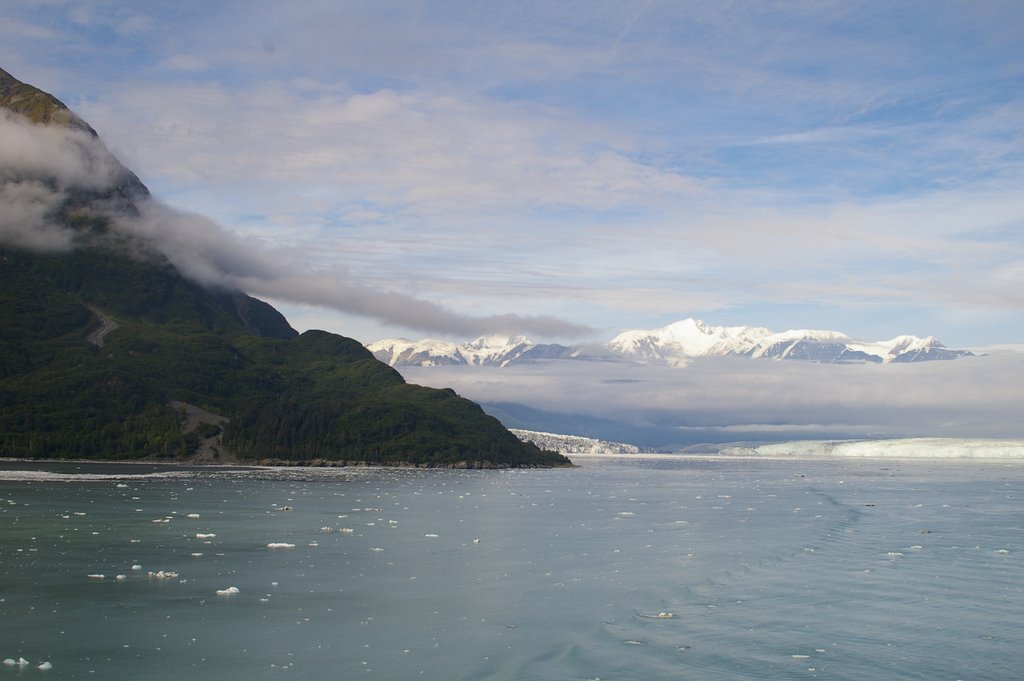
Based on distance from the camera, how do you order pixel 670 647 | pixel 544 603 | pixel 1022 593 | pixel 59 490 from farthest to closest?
pixel 59 490 → pixel 1022 593 → pixel 544 603 → pixel 670 647

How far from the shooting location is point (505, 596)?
1618 inches

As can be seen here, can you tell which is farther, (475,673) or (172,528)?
(172,528)

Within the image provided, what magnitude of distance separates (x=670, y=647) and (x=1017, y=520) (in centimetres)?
5967

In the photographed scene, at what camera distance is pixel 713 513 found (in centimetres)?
8494

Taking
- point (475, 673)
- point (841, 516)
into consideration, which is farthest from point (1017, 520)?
point (475, 673)

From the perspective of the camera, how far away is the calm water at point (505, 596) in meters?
30.1

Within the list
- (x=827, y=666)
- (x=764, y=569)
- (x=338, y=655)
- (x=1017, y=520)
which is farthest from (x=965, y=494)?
(x=338, y=655)

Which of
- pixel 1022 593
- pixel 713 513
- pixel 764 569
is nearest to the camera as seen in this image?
pixel 1022 593

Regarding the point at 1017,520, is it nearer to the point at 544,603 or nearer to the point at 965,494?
the point at 965,494

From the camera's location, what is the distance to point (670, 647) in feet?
107

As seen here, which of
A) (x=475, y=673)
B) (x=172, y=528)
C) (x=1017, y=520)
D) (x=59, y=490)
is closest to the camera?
(x=475, y=673)

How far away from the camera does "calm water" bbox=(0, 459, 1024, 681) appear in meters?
30.1

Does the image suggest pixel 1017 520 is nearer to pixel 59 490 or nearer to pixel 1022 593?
pixel 1022 593

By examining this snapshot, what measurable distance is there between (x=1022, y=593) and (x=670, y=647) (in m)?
20.6
